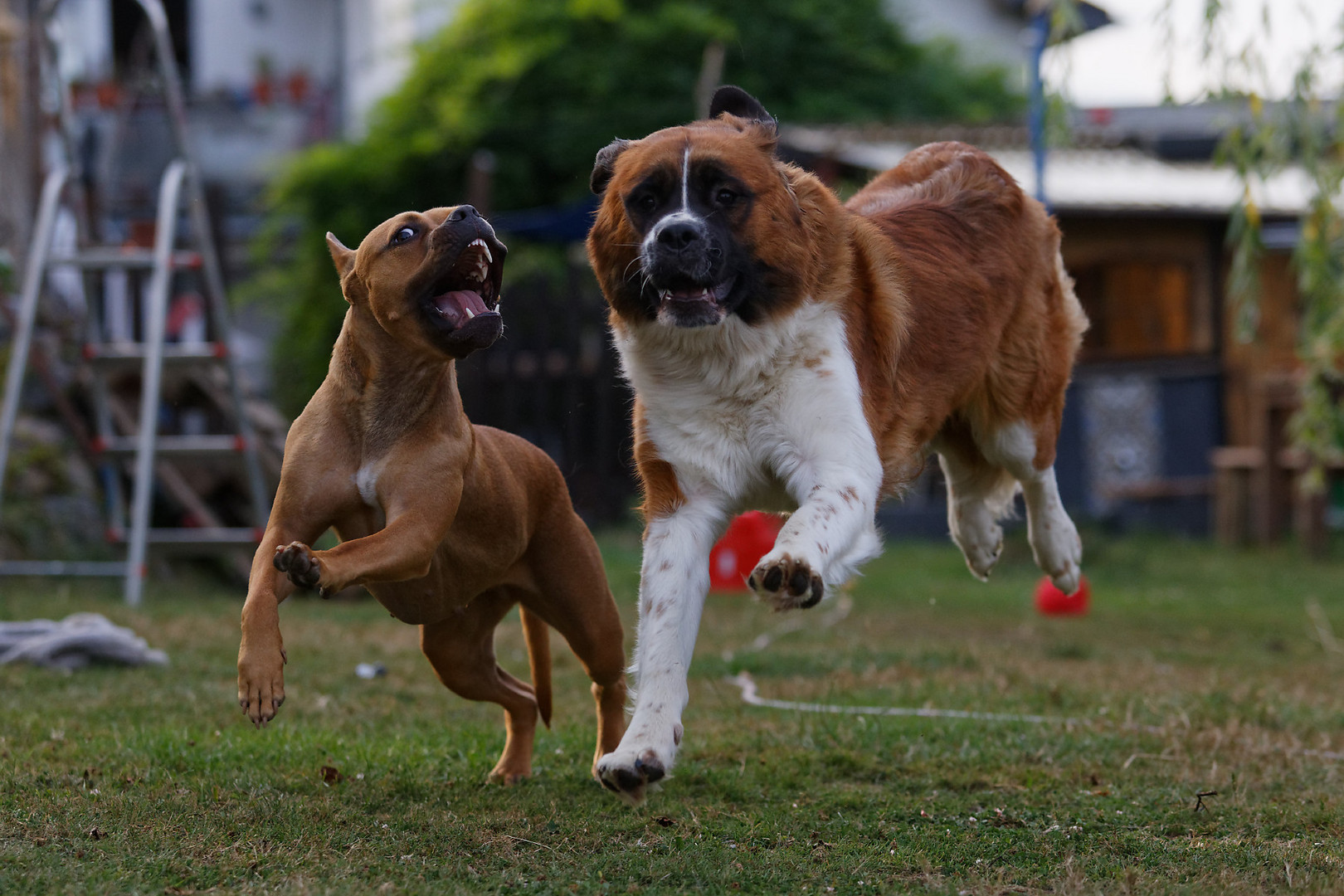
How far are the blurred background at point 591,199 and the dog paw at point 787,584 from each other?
3.60 metres

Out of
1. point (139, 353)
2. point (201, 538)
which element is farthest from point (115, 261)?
point (201, 538)

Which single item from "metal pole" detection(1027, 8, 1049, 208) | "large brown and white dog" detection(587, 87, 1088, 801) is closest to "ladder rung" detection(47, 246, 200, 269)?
"large brown and white dog" detection(587, 87, 1088, 801)

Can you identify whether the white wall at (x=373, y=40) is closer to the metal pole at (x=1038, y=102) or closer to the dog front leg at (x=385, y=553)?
the metal pole at (x=1038, y=102)

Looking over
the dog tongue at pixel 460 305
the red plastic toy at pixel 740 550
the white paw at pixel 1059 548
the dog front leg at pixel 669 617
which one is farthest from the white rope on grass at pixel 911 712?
the red plastic toy at pixel 740 550

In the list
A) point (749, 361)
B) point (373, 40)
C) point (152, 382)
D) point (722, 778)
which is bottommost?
point (722, 778)

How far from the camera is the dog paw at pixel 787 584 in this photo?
3170 mm

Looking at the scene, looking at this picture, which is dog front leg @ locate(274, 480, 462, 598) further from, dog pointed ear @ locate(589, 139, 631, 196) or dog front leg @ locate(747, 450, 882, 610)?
dog pointed ear @ locate(589, 139, 631, 196)

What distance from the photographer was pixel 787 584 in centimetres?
317

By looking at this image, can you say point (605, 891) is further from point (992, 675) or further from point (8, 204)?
point (8, 204)

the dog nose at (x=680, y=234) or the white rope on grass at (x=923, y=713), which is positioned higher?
the dog nose at (x=680, y=234)

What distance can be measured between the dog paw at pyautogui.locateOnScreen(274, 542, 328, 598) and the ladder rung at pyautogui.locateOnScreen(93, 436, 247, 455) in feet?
16.5

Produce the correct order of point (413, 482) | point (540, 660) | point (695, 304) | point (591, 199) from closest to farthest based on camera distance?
point (413, 482), point (695, 304), point (540, 660), point (591, 199)

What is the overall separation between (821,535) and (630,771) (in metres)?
0.71

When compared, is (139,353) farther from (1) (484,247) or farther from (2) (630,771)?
(2) (630,771)
